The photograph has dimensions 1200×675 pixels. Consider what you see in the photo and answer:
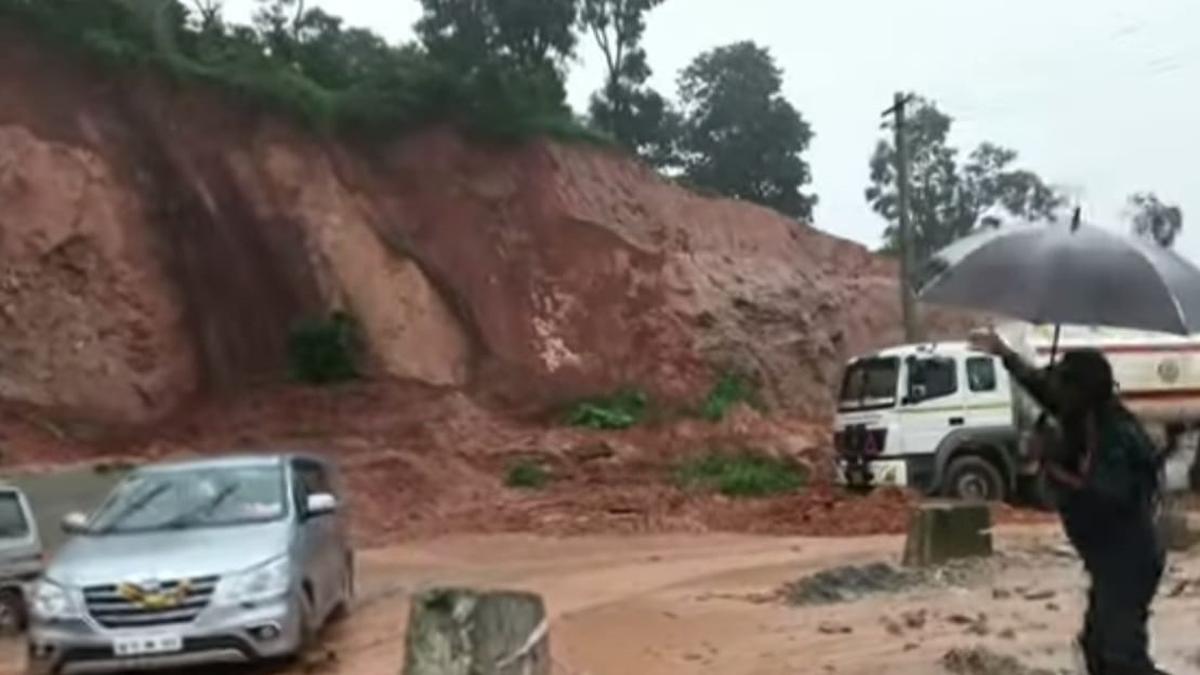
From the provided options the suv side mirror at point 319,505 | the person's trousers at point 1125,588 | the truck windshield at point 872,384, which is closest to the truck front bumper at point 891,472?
the truck windshield at point 872,384

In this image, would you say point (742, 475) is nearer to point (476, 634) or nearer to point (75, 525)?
point (75, 525)

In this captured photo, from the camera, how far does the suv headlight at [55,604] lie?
11305mm

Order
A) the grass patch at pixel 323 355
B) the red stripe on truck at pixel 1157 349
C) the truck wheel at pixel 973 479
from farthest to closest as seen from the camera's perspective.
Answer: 1. the grass patch at pixel 323 355
2. the red stripe on truck at pixel 1157 349
3. the truck wheel at pixel 973 479

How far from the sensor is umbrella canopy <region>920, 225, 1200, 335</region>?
7.11m

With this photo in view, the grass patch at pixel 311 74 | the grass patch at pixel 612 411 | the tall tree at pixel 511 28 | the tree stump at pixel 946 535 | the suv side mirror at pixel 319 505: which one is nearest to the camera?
the suv side mirror at pixel 319 505

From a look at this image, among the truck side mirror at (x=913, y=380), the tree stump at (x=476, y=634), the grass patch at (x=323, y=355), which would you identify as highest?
the grass patch at (x=323, y=355)

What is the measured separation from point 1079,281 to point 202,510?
733cm

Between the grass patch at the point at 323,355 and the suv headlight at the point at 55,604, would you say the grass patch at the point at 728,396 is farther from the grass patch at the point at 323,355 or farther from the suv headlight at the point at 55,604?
the suv headlight at the point at 55,604

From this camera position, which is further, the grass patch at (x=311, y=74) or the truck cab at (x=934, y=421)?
the grass patch at (x=311, y=74)

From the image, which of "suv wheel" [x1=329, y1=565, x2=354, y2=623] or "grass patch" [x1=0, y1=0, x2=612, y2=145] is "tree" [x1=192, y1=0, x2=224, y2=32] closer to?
"grass patch" [x1=0, y1=0, x2=612, y2=145]

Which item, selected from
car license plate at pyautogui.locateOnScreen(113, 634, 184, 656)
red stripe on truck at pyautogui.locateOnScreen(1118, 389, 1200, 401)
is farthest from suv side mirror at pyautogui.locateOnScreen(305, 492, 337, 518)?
red stripe on truck at pyautogui.locateOnScreen(1118, 389, 1200, 401)

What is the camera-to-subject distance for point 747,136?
2288 inches

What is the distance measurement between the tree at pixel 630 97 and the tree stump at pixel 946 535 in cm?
3635

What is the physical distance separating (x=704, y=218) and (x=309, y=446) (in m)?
13.5
